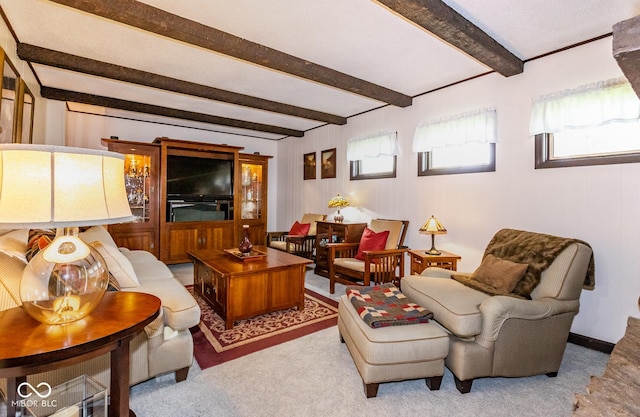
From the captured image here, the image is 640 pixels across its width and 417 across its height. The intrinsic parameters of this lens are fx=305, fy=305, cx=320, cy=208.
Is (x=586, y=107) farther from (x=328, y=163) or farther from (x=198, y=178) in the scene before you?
(x=198, y=178)

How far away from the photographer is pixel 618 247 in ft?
7.72

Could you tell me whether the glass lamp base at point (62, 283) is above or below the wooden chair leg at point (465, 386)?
above

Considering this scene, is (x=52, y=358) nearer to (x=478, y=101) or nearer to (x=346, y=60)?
(x=346, y=60)

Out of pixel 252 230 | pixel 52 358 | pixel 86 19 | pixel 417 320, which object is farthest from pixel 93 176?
pixel 252 230

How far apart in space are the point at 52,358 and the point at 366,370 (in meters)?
1.43

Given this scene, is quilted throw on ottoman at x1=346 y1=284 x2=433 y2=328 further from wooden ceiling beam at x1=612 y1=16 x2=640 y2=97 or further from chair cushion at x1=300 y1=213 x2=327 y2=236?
chair cushion at x1=300 y1=213 x2=327 y2=236

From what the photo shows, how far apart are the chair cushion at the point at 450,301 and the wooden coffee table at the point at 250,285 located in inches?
42.5

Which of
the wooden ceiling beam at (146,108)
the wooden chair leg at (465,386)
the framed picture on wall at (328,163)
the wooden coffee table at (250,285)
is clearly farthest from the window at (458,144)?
the wooden ceiling beam at (146,108)

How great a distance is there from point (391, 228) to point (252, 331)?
213cm

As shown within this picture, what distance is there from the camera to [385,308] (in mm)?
2016

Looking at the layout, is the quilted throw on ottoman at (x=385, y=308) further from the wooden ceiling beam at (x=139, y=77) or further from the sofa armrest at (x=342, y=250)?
the wooden ceiling beam at (x=139, y=77)

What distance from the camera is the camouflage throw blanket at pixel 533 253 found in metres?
2.12

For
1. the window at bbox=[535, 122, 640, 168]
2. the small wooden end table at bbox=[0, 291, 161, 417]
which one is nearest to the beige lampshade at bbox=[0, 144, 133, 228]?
the small wooden end table at bbox=[0, 291, 161, 417]

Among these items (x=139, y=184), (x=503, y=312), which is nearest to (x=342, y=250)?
(x=503, y=312)
